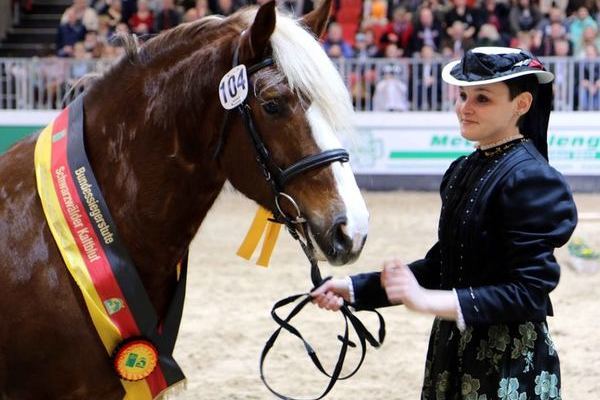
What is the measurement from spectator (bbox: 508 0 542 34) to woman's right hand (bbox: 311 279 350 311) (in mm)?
11350

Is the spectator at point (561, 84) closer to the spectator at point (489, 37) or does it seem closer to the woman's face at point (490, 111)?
the spectator at point (489, 37)

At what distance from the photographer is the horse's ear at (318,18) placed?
8.36 ft

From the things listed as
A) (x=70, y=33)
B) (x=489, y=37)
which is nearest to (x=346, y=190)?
(x=489, y=37)

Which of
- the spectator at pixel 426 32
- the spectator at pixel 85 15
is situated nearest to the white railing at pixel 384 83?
the spectator at pixel 426 32

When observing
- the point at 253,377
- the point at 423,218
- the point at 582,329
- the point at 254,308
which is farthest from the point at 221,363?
the point at 423,218

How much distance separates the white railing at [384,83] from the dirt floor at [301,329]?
3.51 meters

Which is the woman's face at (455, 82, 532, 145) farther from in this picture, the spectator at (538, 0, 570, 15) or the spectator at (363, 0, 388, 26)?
the spectator at (538, 0, 570, 15)

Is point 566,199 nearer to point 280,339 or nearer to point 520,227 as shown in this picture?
point 520,227

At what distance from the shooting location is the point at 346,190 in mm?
2193

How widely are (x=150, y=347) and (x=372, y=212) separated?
7.69 m

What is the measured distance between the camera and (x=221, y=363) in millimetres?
4742

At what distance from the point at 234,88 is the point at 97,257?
1.98 ft

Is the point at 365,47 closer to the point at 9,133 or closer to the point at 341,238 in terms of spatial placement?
the point at 9,133

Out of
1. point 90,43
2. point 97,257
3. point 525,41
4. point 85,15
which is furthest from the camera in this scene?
point 85,15
